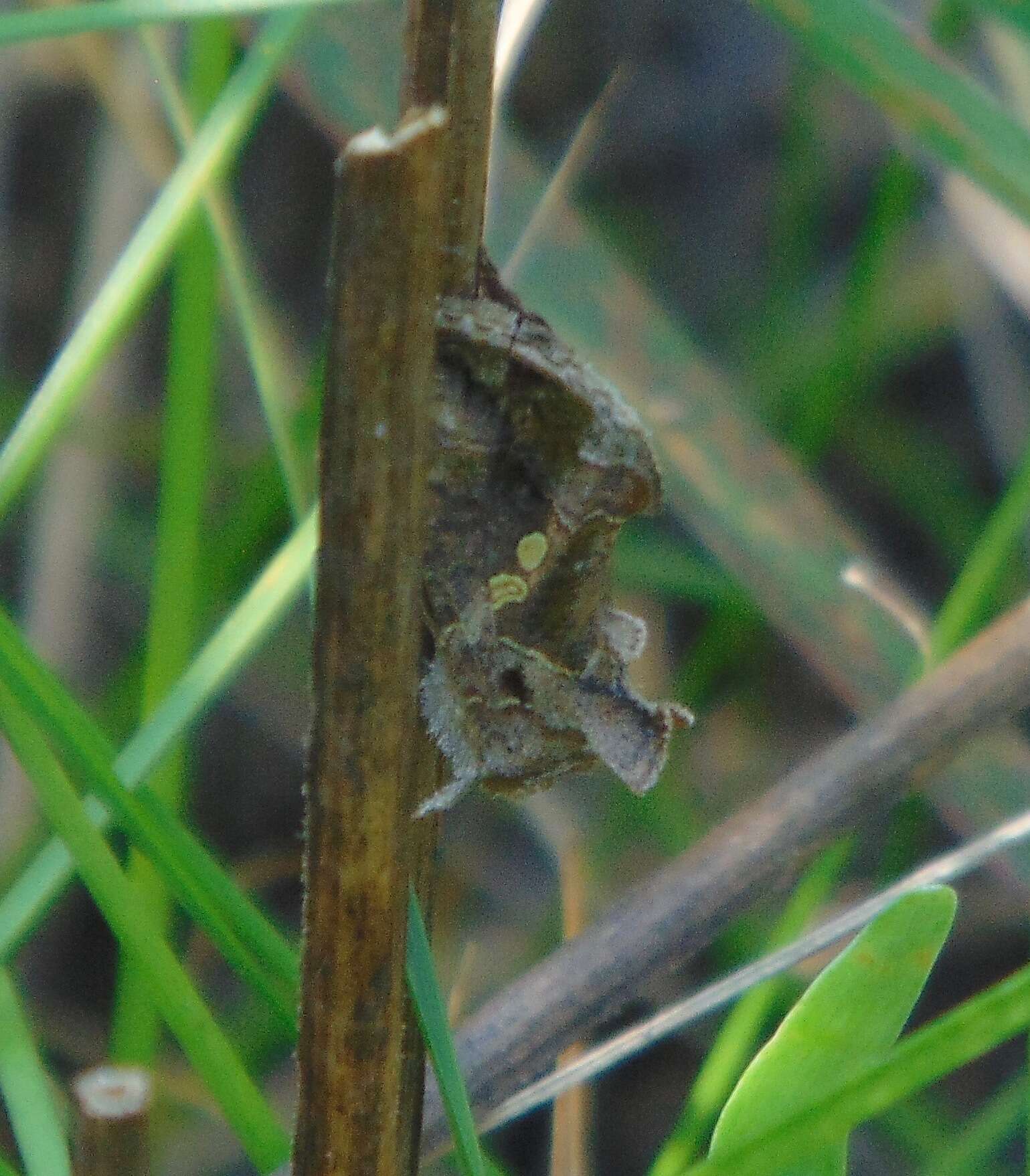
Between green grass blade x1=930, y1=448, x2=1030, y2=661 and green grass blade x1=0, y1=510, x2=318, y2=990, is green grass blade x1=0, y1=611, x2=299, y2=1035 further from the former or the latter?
green grass blade x1=930, y1=448, x2=1030, y2=661

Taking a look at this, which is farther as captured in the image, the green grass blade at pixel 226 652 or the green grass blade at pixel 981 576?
the green grass blade at pixel 981 576

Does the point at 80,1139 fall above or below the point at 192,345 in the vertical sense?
below

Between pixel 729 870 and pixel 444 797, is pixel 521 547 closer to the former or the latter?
pixel 444 797

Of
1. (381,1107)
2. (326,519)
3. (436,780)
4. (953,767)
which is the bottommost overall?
(953,767)

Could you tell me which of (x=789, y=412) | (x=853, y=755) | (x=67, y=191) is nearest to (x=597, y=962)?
(x=853, y=755)

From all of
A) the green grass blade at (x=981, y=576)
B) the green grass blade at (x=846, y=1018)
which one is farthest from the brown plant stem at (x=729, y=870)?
the green grass blade at (x=846, y=1018)

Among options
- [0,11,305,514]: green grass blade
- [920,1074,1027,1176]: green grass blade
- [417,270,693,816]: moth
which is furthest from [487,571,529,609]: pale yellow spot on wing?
[920,1074,1027,1176]: green grass blade

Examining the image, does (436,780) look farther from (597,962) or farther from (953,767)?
(953,767)

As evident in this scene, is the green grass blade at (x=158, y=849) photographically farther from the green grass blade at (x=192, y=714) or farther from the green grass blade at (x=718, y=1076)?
the green grass blade at (x=718, y=1076)
